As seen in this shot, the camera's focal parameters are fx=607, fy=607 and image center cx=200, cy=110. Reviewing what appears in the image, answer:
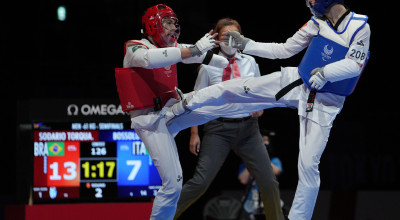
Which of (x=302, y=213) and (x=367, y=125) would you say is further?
(x=367, y=125)

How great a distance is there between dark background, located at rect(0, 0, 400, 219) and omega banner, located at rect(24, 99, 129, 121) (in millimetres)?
617

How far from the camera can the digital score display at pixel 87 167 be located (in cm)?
609

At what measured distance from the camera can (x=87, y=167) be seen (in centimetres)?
611

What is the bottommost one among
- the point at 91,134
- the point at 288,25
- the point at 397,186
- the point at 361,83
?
the point at 397,186

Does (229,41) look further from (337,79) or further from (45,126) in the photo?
(45,126)

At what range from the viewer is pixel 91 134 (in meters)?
6.17

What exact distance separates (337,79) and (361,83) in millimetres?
3447

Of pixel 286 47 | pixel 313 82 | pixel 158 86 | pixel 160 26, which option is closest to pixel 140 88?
pixel 158 86

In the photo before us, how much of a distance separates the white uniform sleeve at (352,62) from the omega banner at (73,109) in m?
2.70

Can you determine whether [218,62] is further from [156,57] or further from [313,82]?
[313,82]

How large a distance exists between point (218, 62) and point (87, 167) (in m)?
2.06

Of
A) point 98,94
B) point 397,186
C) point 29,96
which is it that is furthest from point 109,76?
point 397,186

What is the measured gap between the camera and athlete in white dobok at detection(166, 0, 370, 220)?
412cm

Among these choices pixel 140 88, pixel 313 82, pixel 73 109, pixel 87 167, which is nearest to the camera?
pixel 313 82
